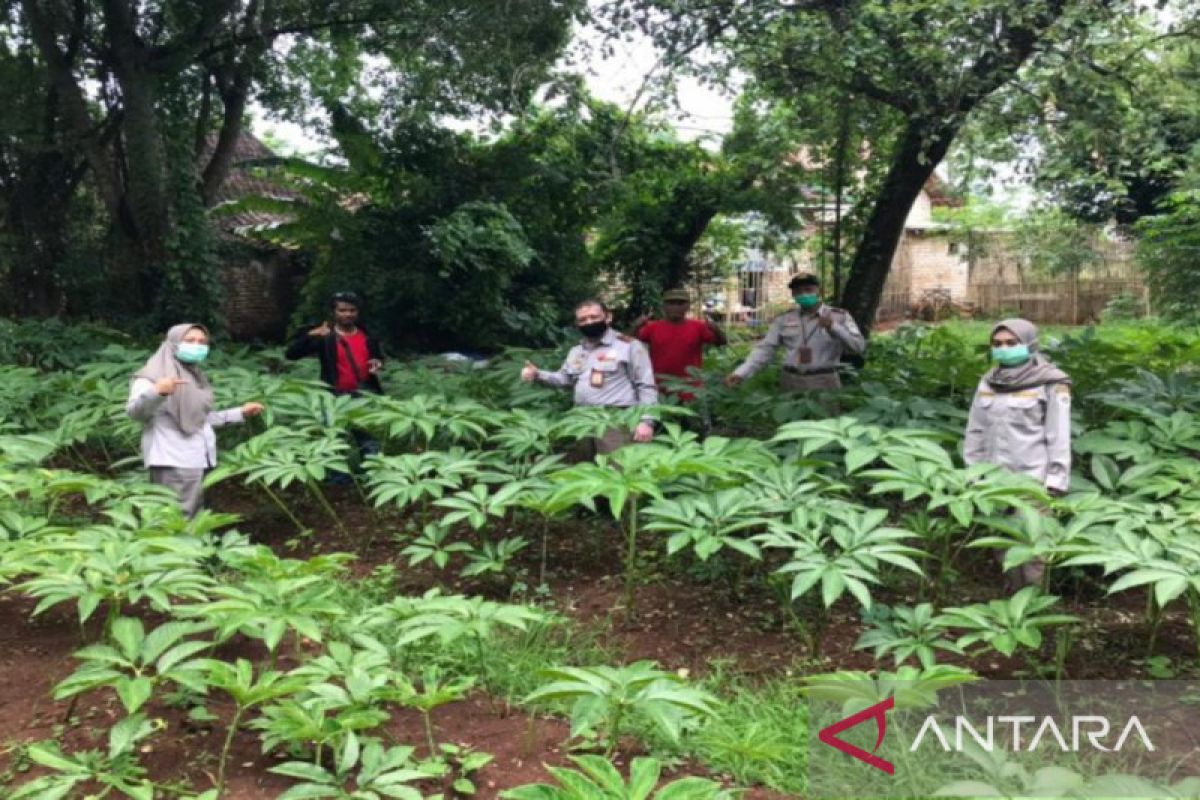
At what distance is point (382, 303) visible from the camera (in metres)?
11.8

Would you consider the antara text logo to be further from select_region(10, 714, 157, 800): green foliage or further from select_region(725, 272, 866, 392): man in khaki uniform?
select_region(725, 272, 866, 392): man in khaki uniform

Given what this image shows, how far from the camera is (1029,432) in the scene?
168 inches

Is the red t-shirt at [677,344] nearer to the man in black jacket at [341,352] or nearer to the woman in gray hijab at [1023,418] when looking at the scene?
the man in black jacket at [341,352]

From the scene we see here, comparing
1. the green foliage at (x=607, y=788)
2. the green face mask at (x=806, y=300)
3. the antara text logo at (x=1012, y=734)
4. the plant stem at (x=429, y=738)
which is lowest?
the antara text logo at (x=1012, y=734)

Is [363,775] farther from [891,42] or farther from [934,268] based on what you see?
[934,268]

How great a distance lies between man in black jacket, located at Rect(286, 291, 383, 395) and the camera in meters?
6.34

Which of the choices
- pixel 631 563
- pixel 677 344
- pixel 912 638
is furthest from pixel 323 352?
pixel 912 638

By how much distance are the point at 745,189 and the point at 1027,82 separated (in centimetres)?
572

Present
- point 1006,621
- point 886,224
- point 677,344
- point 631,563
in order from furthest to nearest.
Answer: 1. point 886,224
2. point 677,344
3. point 631,563
4. point 1006,621

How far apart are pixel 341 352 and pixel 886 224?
551cm

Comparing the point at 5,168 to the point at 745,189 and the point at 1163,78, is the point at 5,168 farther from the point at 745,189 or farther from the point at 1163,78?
the point at 1163,78

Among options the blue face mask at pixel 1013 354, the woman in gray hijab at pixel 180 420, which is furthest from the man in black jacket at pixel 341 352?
the blue face mask at pixel 1013 354

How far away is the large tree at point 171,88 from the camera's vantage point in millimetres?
11094

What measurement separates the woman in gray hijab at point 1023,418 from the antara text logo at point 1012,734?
983 millimetres
